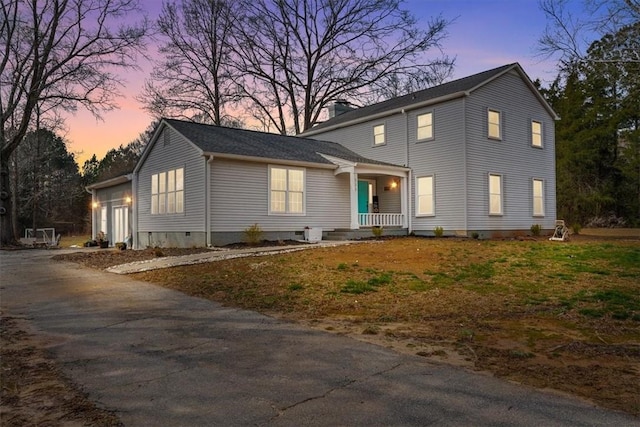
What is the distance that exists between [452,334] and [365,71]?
30.5 m

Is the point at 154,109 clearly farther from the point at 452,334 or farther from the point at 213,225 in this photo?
the point at 452,334

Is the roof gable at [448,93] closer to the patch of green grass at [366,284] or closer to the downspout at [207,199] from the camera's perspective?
the downspout at [207,199]

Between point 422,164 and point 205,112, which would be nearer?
point 422,164

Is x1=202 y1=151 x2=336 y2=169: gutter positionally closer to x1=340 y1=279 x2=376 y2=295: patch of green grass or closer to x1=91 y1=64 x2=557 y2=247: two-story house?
x1=91 y1=64 x2=557 y2=247: two-story house

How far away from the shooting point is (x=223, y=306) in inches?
270

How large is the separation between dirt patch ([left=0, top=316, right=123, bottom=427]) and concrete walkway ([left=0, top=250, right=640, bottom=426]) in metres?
0.12

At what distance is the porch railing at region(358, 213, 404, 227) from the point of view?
59.9ft

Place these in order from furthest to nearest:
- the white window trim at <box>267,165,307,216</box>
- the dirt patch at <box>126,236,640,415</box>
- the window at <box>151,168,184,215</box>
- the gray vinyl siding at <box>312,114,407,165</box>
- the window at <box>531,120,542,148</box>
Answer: the window at <box>531,120,542,148</box>
the gray vinyl siding at <box>312,114,407,165</box>
the window at <box>151,168,184,215</box>
the white window trim at <box>267,165,307,216</box>
the dirt patch at <box>126,236,640,415</box>

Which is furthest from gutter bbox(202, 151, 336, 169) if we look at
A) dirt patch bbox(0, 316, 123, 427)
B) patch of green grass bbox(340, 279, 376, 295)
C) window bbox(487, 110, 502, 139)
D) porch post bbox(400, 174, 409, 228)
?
dirt patch bbox(0, 316, 123, 427)

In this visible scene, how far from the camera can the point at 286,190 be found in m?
16.8

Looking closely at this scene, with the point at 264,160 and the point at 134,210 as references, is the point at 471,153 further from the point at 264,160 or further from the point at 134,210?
the point at 134,210

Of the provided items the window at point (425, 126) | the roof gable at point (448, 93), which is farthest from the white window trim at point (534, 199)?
the window at point (425, 126)

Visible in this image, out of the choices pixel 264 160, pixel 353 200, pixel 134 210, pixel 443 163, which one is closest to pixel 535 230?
pixel 443 163

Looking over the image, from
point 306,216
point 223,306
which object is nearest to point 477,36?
point 306,216
